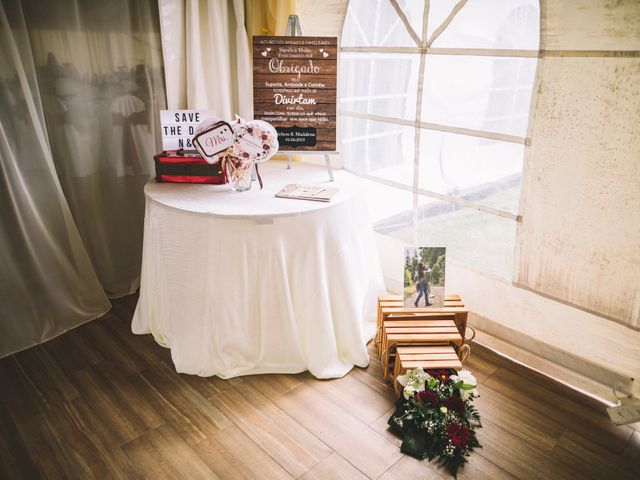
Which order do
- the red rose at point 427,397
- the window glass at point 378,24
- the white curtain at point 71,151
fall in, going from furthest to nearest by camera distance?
1. the window glass at point 378,24
2. the white curtain at point 71,151
3. the red rose at point 427,397

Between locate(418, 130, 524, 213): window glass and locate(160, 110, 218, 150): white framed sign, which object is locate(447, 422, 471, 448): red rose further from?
locate(160, 110, 218, 150): white framed sign

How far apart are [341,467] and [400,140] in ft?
5.65

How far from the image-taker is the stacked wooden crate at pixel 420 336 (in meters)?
1.90

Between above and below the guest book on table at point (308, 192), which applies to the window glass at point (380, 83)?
above

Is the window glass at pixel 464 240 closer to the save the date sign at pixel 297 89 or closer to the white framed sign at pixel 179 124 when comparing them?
the save the date sign at pixel 297 89

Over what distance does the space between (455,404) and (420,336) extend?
31 cm

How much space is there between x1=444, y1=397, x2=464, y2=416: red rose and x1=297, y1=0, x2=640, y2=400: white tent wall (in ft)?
1.94

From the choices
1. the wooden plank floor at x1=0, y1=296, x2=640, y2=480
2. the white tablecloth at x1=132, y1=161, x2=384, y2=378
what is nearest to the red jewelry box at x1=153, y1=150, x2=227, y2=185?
the white tablecloth at x1=132, y1=161, x2=384, y2=378

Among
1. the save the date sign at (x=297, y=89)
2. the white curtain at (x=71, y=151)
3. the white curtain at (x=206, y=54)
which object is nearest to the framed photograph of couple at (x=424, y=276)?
the save the date sign at (x=297, y=89)

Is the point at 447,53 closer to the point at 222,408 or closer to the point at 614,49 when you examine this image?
the point at 614,49

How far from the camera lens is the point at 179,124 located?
2246mm

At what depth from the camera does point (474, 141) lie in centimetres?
229

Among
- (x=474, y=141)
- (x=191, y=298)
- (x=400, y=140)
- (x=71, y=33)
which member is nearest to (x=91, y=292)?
(x=191, y=298)

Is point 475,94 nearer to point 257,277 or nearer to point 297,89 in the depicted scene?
point 297,89
